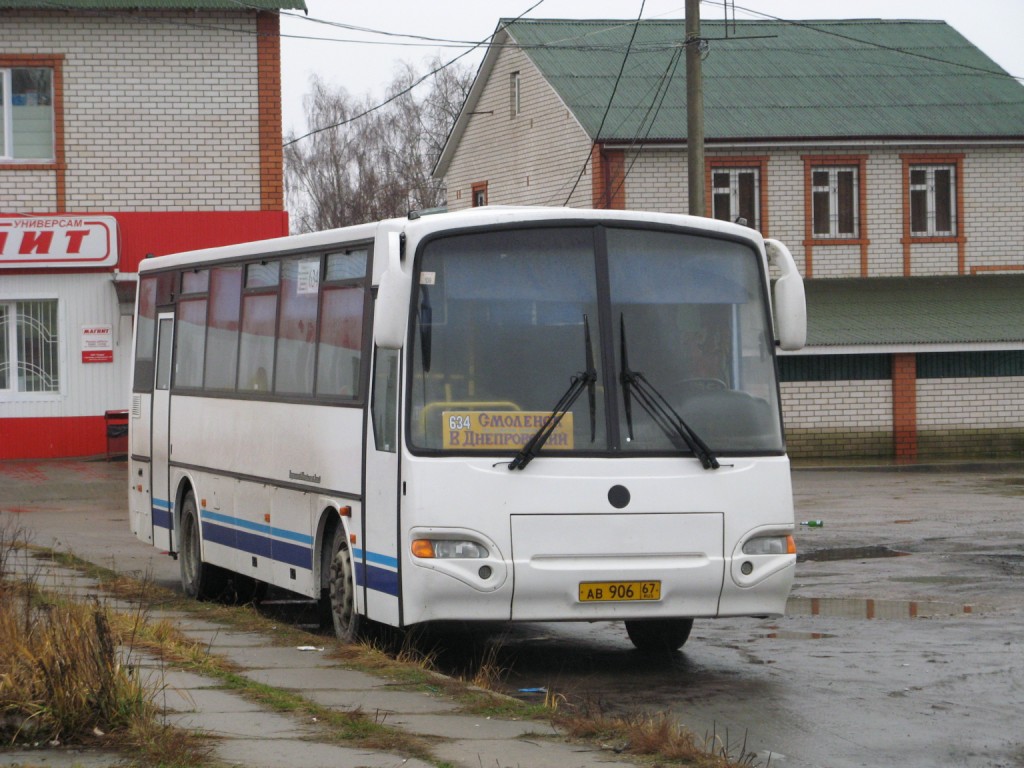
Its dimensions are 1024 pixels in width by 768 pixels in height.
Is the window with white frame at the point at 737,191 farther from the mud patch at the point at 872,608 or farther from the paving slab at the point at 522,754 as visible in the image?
the paving slab at the point at 522,754

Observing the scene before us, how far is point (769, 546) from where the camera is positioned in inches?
402

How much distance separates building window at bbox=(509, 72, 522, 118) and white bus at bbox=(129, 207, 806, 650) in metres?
30.3

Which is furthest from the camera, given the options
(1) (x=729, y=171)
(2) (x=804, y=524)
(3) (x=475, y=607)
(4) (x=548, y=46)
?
(4) (x=548, y=46)

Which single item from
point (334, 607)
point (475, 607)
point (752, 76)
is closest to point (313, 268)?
point (334, 607)

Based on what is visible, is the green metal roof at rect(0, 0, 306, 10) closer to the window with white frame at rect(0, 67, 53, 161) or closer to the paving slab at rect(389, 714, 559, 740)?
the window with white frame at rect(0, 67, 53, 161)

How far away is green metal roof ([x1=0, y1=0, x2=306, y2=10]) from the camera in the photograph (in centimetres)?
2923

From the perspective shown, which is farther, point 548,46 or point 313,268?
point 548,46

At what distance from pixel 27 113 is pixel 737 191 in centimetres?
1465

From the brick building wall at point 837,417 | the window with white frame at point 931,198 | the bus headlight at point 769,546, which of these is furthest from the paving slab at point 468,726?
the window with white frame at point 931,198

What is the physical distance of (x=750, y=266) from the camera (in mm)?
10688

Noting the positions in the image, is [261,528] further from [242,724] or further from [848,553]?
[848,553]

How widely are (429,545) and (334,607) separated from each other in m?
1.59

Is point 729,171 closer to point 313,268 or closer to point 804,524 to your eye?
point 804,524

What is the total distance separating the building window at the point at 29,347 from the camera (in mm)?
30078
